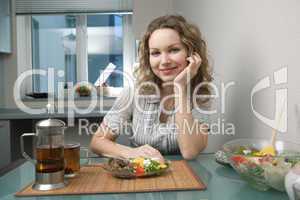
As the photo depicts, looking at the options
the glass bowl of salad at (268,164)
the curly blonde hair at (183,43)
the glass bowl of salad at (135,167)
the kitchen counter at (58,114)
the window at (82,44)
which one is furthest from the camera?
the window at (82,44)

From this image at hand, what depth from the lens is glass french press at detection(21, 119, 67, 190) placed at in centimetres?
90

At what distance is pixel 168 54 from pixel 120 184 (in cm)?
66

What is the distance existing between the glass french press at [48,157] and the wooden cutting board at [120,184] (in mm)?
27

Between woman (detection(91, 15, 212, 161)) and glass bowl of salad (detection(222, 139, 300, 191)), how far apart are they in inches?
14.4

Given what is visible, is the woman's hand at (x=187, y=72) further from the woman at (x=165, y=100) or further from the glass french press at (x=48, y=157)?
the glass french press at (x=48, y=157)

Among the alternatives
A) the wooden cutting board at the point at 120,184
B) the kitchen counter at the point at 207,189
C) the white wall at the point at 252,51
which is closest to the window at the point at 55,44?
the white wall at the point at 252,51

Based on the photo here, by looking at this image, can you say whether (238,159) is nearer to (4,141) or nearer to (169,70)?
(169,70)

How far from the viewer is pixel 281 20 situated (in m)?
1.16

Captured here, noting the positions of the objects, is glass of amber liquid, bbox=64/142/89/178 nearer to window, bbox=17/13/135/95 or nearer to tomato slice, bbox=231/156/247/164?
tomato slice, bbox=231/156/247/164

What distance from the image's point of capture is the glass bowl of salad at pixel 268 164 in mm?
806

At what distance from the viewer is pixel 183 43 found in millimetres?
1441

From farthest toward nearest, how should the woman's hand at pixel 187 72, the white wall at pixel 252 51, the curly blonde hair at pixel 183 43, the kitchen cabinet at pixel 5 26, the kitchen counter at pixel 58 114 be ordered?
the kitchen cabinet at pixel 5 26 → the kitchen counter at pixel 58 114 → the curly blonde hair at pixel 183 43 → the woman's hand at pixel 187 72 → the white wall at pixel 252 51

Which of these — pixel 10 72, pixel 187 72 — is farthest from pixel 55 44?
pixel 187 72

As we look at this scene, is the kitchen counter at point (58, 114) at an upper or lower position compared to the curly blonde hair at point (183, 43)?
lower
